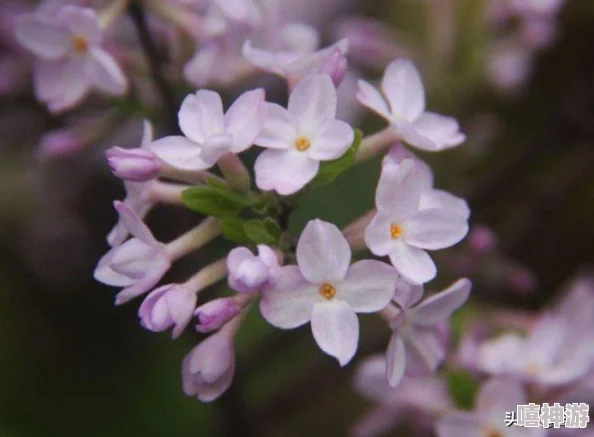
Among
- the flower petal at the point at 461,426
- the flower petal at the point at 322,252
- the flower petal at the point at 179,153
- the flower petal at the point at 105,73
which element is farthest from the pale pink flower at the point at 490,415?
the flower petal at the point at 105,73

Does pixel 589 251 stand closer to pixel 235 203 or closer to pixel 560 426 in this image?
pixel 560 426

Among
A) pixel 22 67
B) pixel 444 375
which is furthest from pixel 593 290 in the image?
pixel 22 67

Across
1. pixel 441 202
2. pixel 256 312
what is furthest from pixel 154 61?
pixel 256 312

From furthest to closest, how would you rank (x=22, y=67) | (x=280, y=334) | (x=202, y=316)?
(x=280, y=334)
(x=22, y=67)
(x=202, y=316)

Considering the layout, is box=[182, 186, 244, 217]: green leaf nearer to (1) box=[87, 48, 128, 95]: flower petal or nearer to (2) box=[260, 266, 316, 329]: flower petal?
(2) box=[260, 266, 316, 329]: flower petal

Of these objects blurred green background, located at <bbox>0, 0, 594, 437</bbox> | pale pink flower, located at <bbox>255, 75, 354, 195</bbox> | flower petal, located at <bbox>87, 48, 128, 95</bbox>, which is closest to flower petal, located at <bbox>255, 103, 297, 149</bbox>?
pale pink flower, located at <bbox>255, 75, 354, 195</bbox>

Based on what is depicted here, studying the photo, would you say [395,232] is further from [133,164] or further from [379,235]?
[133,164]
